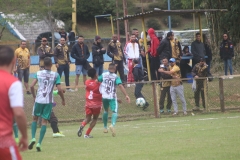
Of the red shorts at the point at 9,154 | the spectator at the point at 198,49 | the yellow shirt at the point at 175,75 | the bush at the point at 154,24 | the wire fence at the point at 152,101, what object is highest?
the bush at the point at 154,24

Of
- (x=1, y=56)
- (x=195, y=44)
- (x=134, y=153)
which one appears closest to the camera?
(x=1, y=56)

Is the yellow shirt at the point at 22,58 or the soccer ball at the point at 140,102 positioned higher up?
the yellow shirt at the point at 22,58

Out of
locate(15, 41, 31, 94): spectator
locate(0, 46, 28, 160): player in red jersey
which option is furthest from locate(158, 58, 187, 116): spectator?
locate(0, 46, 28, 160): player in red jersey

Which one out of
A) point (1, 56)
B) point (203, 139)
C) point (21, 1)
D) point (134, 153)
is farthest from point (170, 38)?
point (21, 1)

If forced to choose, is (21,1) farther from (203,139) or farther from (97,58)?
(203,139)

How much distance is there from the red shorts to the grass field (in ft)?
14.9

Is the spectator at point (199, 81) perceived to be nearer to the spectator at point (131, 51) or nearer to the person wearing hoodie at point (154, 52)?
the person wearing hoodie at point (154, 52)

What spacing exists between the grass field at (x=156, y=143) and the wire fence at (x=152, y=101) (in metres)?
2.65

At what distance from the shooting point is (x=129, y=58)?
23859mm

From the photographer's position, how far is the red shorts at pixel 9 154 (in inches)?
251

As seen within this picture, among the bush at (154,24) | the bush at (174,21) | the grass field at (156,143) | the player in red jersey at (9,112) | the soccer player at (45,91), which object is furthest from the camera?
the bush at (174,21)

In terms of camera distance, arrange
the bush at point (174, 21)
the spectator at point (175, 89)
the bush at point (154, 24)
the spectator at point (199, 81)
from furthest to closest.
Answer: the bush at point (174, 21) < the bush at point (154, 24) < the spectator at point (199, 81) < the spectator at point (175, 89)

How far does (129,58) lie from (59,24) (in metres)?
33.5

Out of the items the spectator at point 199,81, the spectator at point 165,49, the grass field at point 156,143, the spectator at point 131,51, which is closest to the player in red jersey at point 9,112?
the grass field at point 156,143
